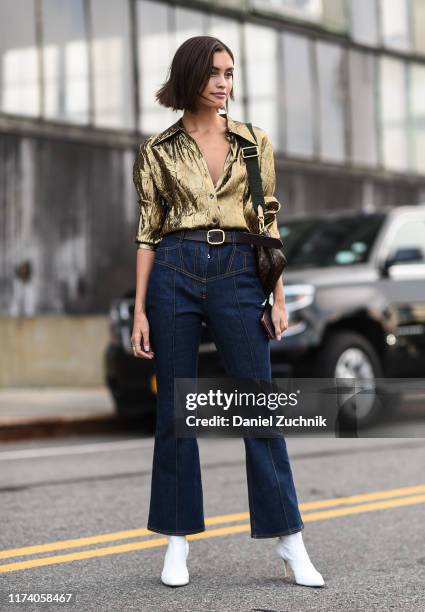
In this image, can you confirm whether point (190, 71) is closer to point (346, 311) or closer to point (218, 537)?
point (218, 537)

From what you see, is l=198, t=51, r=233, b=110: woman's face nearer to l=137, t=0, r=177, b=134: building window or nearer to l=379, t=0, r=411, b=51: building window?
l=137, t=0, r=177, b=134: building window

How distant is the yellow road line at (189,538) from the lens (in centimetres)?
501

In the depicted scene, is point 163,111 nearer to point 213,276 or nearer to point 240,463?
point 240,463

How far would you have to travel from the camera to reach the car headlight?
32.1 ft

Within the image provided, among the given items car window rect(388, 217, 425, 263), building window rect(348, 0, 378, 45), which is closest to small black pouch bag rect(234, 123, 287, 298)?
car window rect(388, 217, 425, 263)

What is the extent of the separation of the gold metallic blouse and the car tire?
5287 mm

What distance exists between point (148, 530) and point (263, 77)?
15.0 meters

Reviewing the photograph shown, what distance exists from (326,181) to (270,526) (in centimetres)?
1649

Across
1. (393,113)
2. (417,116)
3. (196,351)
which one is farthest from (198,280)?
(417,116)

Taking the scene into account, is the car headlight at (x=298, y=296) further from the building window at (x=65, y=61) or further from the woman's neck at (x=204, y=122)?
the building window at (x=65, y=61)

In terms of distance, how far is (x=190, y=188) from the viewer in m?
4.37

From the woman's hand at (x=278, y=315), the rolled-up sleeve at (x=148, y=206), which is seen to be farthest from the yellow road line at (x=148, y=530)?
the rolled-up sleeve at (x=148, y=206)

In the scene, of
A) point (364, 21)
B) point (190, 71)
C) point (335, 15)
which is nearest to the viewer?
point (190, 71)

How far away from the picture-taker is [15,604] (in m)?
4.26
